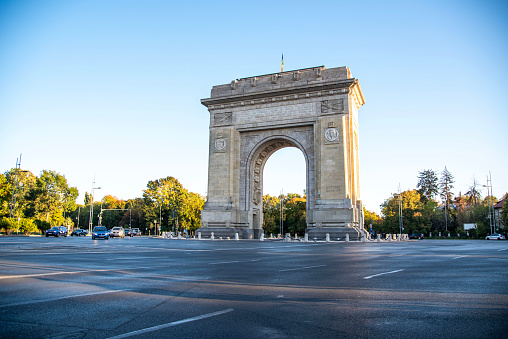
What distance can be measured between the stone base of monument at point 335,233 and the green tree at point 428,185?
71403 millimetres

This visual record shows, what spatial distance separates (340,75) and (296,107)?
5.24 m

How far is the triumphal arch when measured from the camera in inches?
1405

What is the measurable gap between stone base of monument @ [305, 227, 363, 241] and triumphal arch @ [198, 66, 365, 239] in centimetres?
9

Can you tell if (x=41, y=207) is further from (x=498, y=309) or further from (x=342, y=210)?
(x=498, y=309)

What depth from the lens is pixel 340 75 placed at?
3669 centimetres

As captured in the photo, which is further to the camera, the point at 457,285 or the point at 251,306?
the point at 457,285

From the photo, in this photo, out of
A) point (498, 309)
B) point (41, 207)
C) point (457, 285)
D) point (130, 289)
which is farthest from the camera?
point (41, 207)

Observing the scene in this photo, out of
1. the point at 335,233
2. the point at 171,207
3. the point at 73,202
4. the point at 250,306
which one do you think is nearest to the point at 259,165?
the point at 335,233

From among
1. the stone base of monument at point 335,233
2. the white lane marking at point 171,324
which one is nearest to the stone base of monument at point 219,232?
the stone base of monument at point 335,233

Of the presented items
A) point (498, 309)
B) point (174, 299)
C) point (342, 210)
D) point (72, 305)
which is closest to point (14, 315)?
point (72, 305)

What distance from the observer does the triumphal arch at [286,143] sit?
35.7 m

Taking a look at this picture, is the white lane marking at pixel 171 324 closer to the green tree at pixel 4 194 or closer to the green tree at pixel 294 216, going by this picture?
the green tree at pixel 4 194

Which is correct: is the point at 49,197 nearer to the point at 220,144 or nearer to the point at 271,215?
the point at 271,215

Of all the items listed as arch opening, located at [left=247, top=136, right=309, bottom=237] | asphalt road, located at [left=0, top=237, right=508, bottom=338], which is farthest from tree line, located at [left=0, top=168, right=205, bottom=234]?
asphalt road, located at [left=0, top=237, right=508, bottom=338]
